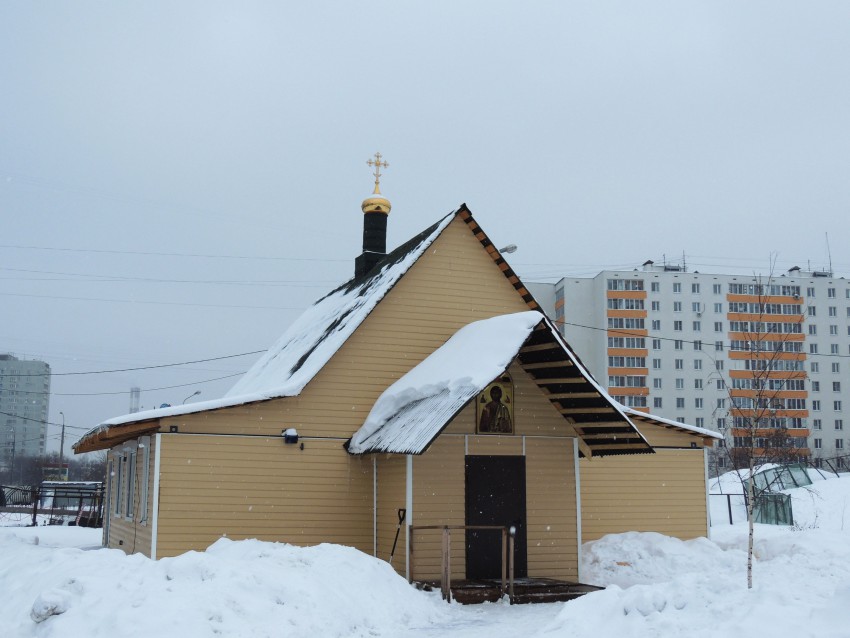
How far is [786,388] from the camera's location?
6894 centimetres

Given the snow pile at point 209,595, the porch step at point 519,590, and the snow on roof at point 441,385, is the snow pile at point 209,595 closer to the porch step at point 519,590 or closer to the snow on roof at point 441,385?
the porch step at point 519,590

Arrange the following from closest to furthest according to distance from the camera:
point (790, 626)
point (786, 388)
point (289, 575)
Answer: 1. point (790, 626)
2. point (289, 575)
3. point (786, 388)

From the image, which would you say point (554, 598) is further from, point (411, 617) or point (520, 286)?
point (520, 286)

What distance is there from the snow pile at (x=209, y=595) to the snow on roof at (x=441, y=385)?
2.36 m

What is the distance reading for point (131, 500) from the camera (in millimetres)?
17438

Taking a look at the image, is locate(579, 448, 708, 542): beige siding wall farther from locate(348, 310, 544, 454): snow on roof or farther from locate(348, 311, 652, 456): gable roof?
locate(348, 310, 544, 454): snow on roof

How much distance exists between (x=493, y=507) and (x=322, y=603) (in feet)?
17.9

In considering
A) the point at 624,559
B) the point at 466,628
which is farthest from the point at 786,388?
the point at 466,628

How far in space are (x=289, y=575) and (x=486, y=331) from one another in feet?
20.3

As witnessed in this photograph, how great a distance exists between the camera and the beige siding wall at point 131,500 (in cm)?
1514

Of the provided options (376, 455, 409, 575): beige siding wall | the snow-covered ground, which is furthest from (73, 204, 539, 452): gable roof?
the snow-covered ground

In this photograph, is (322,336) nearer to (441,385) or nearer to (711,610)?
(441,385)

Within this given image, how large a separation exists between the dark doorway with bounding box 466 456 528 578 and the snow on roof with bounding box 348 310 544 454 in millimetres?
1423

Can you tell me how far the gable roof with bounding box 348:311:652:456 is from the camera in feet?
44.4
